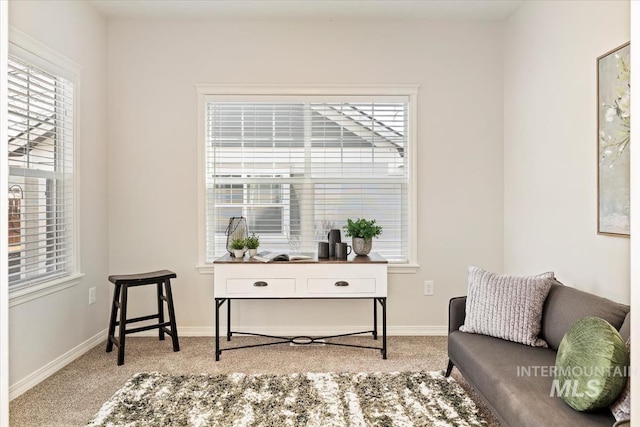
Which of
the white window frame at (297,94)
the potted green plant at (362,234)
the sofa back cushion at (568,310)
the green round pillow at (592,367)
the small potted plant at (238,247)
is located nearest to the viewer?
the green round pillow at (592,367)

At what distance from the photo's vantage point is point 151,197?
3.63 meters

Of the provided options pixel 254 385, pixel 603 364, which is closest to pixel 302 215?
pixel 254 385

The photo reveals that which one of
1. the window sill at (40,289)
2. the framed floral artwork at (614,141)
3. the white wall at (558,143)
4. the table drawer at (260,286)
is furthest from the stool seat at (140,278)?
the framed floral artwork at (614,141)

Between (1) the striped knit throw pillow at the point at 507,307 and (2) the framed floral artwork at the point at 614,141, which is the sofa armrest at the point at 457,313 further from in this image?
(2) the framed floral artwork at the point at 614,141

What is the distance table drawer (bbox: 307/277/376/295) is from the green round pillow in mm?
1527

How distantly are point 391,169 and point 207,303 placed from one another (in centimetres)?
199

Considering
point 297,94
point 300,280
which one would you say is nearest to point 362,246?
point 300,280

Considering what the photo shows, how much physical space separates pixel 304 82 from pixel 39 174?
210cm

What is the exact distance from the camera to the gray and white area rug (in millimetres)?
2176

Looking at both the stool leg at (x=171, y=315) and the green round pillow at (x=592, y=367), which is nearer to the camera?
the green round pillow at (x=592, y=367)

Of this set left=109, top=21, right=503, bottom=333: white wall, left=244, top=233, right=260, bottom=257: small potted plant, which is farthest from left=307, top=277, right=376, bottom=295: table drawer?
left=109, top=21, right=503, bottom=333: white wall

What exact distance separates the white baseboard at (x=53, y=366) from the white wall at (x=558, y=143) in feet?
11.3

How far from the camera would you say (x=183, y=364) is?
3.01 meters

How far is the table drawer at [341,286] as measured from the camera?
3.08 meters
